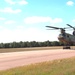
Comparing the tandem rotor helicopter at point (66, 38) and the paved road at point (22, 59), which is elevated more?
the tandem rotor helicopter at point (66, 38)

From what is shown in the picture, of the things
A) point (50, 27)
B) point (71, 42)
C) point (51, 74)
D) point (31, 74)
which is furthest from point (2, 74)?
point (71, 42)

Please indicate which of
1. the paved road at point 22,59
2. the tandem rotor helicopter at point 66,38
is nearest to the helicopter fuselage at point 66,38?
the tandem rotor helicopter at point 66,38

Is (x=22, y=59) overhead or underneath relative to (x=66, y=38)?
underneath

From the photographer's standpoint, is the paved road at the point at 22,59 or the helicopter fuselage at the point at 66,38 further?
the helicopter fuselage at the point at 66,38

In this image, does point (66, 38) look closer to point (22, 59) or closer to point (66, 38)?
point (66, 38)

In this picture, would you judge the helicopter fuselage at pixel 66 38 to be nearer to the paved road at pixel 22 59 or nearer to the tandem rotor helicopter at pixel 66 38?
the tandem rotor helicopter at pixel 66 38

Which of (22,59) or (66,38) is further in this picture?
(66,38)

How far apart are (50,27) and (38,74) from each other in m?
38.8

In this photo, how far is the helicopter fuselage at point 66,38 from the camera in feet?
178

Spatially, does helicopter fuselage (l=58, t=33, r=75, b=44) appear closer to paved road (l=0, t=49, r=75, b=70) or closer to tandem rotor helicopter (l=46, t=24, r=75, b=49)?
tandem rotor helicopter (l=46, t=24, r=75, b=49)

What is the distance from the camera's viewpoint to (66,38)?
55094 mm

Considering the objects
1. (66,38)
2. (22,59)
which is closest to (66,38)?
(66,38)

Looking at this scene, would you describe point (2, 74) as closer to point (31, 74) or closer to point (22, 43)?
point (31, 74)

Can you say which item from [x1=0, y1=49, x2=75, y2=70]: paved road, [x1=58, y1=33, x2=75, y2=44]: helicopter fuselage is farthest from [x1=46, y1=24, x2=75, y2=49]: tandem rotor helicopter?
[x1=0, y1=49, x2=75, y2=70]: paved road
